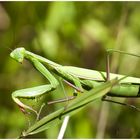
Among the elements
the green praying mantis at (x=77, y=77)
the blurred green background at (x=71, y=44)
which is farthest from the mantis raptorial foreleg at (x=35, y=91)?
the blurred green background at (x=71, y=44)

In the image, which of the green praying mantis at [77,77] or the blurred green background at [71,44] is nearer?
the green praying mantis at [77,77]

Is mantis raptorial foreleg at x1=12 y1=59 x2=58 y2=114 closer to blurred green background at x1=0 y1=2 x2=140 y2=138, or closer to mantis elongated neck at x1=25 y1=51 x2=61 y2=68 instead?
mantis elongated neck at x1=25 y1=51 x2=61 y2=68

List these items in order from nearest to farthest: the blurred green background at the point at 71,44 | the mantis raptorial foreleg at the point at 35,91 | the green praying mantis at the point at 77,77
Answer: the mantis raptorial foreleg at the point at 35,91
the green praying mantis at the point at 77,77
the blurred green background at the point at 71,44

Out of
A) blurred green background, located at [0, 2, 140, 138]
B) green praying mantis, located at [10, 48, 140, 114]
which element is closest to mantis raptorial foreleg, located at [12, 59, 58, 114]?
green praying mantis, located at [10, 48, 140, 114]

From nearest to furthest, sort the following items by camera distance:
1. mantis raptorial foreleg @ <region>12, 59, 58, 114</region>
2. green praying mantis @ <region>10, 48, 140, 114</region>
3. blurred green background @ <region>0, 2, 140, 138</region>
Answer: mantis raptorial foreleg @ <region>12, 59, 58, 114</region> < green praying mantis @ <region>10, 48, 140, 114</region> < blurred green background @ <region>0, 2, 140, 138</region>

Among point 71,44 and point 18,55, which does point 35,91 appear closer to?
point 18,55

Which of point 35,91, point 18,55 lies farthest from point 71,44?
point 35,91

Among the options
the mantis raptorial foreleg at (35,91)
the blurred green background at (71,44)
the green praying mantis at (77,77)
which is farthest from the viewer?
the blurred green background at (71,44)

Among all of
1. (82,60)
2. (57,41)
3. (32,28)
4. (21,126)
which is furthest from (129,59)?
(21,126)

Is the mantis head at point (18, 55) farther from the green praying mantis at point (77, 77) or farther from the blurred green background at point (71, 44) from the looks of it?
the blurred green background at point (71, 44)
